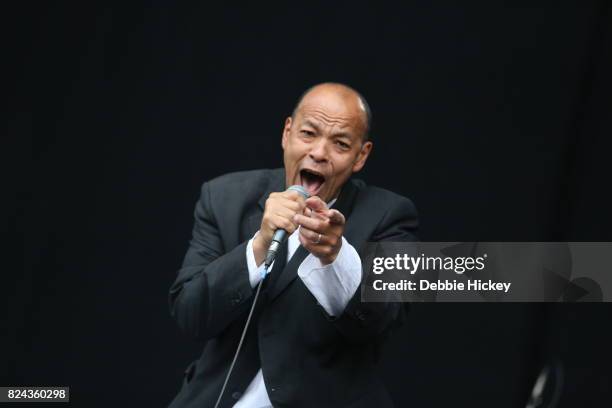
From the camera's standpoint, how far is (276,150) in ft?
12.9

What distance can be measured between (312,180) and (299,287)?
0.28 m

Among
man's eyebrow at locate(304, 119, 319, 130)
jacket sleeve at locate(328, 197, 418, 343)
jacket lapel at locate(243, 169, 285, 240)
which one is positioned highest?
man's eyebrow at locate(304, 119, 319, 130)

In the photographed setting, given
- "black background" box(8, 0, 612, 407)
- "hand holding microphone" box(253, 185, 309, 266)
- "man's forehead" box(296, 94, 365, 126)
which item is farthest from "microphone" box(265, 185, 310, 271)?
"black background" box(8, 0, 612, 407)

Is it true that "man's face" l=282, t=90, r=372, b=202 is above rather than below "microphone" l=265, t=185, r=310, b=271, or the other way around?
above

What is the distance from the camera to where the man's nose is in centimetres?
258

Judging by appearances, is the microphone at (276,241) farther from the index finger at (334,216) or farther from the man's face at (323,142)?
the man's face at (323,142)

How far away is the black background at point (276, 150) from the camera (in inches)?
147

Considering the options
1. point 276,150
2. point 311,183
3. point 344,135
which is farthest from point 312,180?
point 276,150

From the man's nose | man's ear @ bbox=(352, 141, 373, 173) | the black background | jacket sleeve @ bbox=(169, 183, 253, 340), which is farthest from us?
the black background

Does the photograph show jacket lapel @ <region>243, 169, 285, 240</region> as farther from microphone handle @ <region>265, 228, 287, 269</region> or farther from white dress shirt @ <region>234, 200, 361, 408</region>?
microphone handle @ <region>265, 228, 287, 269</region>

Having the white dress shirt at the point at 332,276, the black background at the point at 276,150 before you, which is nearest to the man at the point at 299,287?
the white dress shirt at the point at 332,276

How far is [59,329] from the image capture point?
150 inches

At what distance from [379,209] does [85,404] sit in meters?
1.72

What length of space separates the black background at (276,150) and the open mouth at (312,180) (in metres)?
1.28
